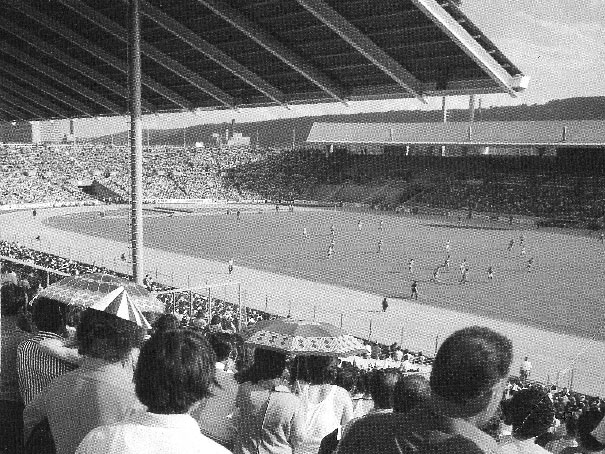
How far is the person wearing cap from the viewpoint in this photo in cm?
285

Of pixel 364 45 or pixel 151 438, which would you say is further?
pixel 364 45

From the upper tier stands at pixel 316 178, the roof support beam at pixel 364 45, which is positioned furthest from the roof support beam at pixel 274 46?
the upper tier stands at pixel 316 178

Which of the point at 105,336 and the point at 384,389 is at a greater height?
the point at 105,336

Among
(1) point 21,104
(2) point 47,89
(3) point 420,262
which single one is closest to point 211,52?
(2) point 47,89

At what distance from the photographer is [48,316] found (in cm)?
443

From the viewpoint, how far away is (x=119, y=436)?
6.85 ft

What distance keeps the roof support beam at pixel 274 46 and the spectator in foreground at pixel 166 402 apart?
689 cm

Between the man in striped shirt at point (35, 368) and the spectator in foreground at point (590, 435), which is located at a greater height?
the man in striped shirt at point (35, 368)

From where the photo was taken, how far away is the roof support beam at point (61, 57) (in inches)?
406

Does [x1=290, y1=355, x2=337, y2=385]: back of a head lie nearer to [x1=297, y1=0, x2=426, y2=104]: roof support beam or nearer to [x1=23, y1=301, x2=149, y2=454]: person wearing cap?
[x1=23, y1=301, x2=149, y2=454]: person wearing cap

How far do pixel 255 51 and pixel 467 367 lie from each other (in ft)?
26.8

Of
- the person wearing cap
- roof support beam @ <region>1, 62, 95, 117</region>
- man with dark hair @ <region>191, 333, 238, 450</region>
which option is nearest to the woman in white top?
man with dark hair @ <region>191, 333, 238, 450</region>

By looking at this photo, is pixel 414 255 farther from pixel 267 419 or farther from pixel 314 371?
pixel 267 419

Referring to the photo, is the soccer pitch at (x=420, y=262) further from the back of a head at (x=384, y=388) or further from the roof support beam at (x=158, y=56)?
the back of a head at (x=384, y=388)
